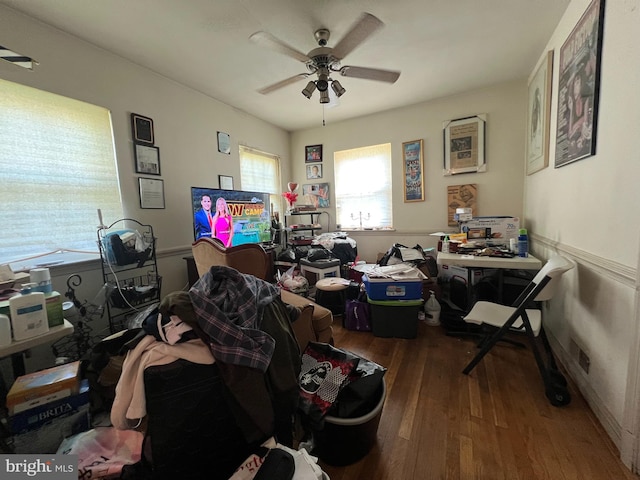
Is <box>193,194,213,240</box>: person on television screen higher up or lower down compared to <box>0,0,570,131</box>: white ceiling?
lower down

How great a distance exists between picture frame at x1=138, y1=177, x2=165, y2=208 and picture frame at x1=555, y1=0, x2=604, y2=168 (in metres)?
3.31

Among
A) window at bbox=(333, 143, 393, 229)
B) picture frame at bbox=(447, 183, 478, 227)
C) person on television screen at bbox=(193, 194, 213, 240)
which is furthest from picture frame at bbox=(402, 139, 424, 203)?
person on television screen at bbox=(193, 194, 213, 240)

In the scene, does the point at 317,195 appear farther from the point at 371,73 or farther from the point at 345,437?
the point at 345,437

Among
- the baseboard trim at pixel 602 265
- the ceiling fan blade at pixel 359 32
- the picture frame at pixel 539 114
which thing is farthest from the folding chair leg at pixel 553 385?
the ceiling fan blade at pixel 359 32

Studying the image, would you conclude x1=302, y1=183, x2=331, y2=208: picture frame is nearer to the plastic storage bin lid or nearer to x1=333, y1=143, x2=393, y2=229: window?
x1=333, y1=143, x2=393, y2=229: window

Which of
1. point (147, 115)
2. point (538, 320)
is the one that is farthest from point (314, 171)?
point (538, 320)

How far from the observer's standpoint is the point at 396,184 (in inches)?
148

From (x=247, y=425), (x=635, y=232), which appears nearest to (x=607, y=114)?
(x=635, y=232)

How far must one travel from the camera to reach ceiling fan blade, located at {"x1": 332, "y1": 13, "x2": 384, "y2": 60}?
4.86 feet

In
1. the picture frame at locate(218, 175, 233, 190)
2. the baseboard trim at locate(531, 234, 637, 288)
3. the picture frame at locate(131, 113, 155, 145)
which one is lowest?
the baseboard trim at locate(531, 234, 637, 288)

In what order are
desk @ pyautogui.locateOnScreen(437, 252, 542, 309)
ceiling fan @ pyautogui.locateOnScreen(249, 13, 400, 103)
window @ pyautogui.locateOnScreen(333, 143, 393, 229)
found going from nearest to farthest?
ceiling fan @ pyautogui.locateOnScreen(249, 13, 400, 103) → desk @ pyautogui.locateOnScreen(437, 252, 542, 309) → window @ pyautogui.locateOnScreen(333, 143, 393, 229)

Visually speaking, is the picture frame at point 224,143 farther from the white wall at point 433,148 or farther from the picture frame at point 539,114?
the picture frame at point 539,114

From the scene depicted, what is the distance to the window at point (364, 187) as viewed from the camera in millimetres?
3857

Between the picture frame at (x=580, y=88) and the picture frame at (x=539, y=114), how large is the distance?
10.4 inches
